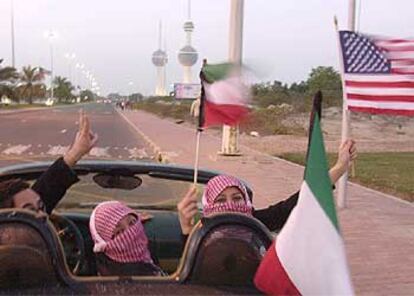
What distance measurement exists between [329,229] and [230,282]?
749 millimetres

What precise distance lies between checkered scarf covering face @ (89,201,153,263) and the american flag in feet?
17.4

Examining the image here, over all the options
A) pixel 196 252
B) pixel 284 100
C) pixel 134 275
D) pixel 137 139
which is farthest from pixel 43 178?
pixel 284 100

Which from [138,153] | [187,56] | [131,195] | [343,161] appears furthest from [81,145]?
[187,56]

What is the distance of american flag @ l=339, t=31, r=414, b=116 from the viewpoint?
784 cm

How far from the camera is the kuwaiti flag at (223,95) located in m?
4.17

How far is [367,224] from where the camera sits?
1034cm

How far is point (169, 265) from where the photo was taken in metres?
4.52

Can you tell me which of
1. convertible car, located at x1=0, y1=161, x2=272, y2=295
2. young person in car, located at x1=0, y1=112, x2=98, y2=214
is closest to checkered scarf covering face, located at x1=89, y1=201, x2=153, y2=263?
convertible car, located at x1=0, y1=161, x2=272, y2=295

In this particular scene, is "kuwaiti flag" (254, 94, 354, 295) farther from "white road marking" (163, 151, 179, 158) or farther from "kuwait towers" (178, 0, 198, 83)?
"kuwait towers" (178, 0, 198, 83)

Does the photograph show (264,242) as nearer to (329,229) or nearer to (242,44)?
(329,229)

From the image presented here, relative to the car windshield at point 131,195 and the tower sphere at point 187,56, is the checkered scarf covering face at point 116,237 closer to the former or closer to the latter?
the car windshield at point 131,195

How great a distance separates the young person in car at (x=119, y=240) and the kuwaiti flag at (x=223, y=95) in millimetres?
1181

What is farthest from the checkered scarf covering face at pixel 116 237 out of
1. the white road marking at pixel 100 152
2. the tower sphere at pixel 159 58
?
the tower sphere at pixel 159 58

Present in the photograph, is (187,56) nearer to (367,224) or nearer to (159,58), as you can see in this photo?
(159,58)
